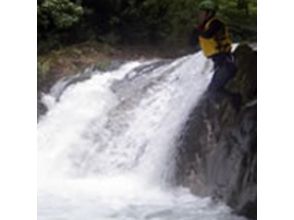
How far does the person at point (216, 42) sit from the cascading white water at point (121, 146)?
0.06 meters

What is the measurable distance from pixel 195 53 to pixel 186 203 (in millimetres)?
510

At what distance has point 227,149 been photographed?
2326mm

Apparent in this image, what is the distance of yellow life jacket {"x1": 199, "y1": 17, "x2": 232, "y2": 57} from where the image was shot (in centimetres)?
216

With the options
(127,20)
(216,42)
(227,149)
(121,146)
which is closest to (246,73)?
(216,42)

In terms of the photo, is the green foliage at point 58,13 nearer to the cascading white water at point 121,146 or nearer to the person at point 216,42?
the cascading white water at point 121,146

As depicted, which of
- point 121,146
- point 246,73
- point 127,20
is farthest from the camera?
point 121,146

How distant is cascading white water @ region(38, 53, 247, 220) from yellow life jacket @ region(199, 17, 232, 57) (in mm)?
47

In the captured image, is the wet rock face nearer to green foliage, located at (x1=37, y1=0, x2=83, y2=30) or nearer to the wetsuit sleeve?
the wetsuit sleeve

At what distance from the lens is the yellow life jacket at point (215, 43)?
216 cm

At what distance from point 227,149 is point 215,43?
0.39 metres

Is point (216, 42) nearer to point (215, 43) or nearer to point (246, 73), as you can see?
point (215, 43)
